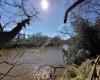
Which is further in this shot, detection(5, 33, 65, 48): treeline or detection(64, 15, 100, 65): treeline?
detection(64, 15, 100, 65): treeline

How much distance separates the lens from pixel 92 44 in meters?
15.2

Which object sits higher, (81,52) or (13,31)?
(13,31)

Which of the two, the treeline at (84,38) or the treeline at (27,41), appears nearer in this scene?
the treeline at (27,41)

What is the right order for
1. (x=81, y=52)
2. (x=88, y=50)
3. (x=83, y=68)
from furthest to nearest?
(x=88, y=50), (x=81, y=52), (x=83, y=68)

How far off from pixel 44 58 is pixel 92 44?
3.28 meters

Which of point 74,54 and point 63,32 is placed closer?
point 74,54

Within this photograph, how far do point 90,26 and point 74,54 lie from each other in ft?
7.70

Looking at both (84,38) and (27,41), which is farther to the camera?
(84,38)

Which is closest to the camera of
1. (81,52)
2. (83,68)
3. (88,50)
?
(83,68)

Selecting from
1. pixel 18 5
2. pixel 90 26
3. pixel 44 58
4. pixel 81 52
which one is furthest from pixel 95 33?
pixel 18 5

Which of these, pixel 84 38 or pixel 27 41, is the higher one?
pixel 27 41

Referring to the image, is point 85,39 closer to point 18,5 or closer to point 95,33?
point 95,33

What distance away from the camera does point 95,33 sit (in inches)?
600

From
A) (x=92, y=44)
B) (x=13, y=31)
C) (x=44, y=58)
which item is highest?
(x=13, y=31)
